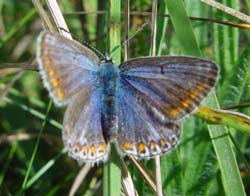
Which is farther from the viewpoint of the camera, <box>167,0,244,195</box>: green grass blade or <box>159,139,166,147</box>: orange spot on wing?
<box>159,139,166,147</box>: orange spot on wing

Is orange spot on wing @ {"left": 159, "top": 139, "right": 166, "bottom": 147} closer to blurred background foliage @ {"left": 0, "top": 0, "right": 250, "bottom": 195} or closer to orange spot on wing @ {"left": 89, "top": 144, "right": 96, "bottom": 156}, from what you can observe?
orange spot on wing @ {"left": 89, "top": 144, "right": 96, "bottom": 156}

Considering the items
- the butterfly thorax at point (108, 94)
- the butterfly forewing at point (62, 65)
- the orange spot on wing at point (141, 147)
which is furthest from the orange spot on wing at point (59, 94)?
the orange spot on wing at point (141, 147)

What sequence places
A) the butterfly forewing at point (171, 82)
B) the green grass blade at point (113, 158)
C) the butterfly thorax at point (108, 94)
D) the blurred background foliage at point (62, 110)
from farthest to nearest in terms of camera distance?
the blurred background foliage at point (62, 110) < the butterfly thorax at point (108, 94) < the butterfly forewing at point (171, 82) < the green grass blade at point (113, 158)

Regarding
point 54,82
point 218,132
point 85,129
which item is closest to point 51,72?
point 54,82

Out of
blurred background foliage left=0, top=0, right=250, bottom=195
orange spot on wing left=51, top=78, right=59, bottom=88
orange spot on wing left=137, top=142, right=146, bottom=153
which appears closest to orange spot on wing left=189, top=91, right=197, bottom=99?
orange spot on wing left=137, top=142, right=146, bottom=153

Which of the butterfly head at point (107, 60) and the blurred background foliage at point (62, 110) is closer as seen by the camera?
the butterfly head at point (107, 60)

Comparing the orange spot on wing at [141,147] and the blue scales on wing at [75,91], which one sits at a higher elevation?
the blue scales on wing at [75,91]

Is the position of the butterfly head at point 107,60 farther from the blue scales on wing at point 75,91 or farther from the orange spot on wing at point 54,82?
the orange spot on wing at point 54,82

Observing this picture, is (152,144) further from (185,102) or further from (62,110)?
(62,110)
